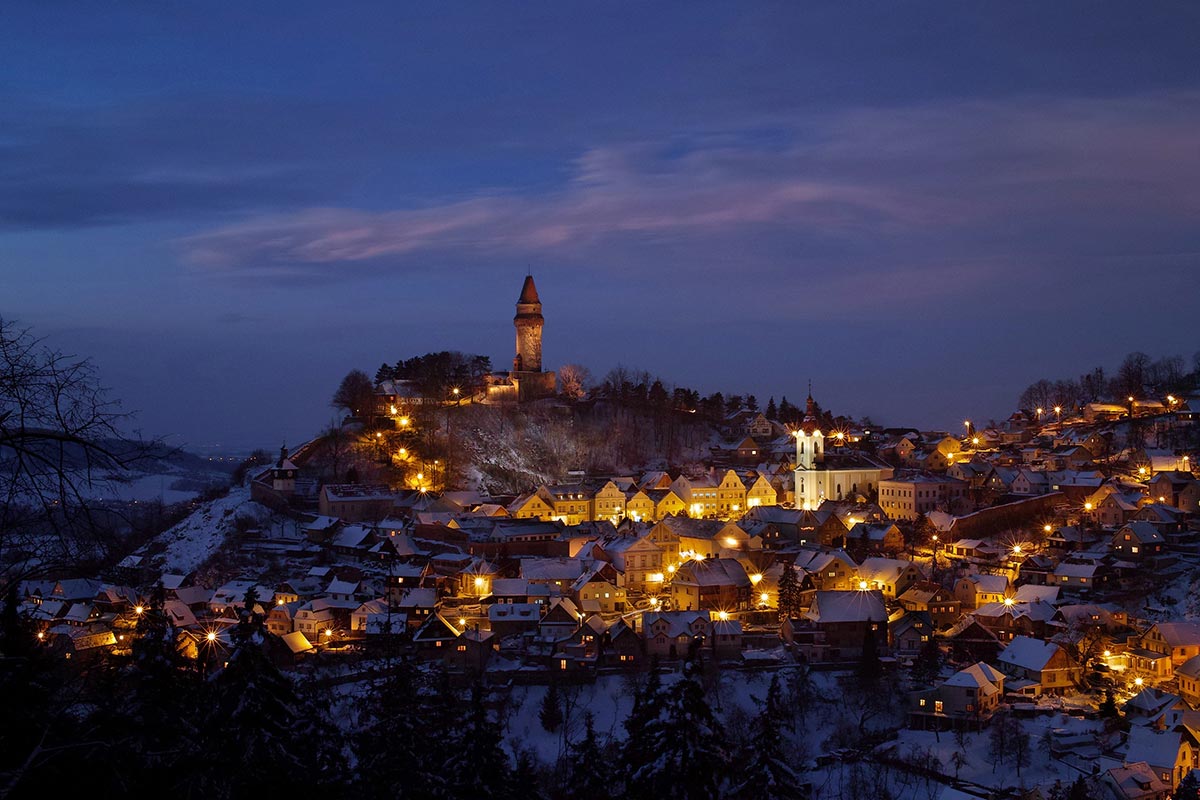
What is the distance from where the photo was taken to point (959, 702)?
1103 inches

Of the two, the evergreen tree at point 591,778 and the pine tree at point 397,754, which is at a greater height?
the pine tree at point 397,754

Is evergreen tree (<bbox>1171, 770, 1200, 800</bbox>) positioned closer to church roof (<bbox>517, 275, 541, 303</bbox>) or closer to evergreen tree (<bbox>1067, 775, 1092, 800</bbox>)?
evergreen tree (<bbox>1067, 775, 1092, 800</bbox>)

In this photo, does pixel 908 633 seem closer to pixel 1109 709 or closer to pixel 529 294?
pixel 1109 709

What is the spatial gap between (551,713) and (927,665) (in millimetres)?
11369

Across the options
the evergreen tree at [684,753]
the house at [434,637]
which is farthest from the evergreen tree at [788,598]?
the evergreen tree at [684,753]

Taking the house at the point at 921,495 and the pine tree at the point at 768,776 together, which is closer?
the pine tree at the point at 768,776

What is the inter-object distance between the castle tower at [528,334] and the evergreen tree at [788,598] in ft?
116

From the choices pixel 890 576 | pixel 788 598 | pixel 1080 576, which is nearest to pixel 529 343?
pixel 890 576

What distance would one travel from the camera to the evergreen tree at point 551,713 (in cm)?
2822

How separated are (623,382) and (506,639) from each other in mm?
40800

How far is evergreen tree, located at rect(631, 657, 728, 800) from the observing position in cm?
1309

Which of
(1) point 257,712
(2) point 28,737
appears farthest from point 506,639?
(2) point 28,737

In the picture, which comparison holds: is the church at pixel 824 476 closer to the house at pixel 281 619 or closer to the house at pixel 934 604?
the house at pixel 934 604

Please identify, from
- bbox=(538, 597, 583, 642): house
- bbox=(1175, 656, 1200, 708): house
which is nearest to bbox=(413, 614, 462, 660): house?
bbox=(538, 597, 583, 642): house
